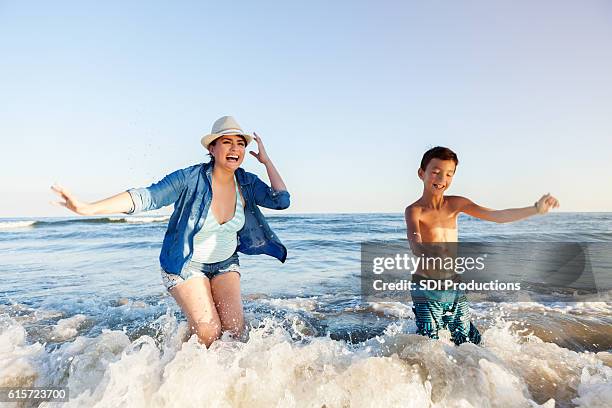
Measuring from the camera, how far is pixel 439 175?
12.5 ft

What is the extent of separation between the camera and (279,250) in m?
4.34

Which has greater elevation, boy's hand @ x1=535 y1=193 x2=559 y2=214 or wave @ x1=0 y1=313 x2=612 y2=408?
boy's hand @ x1=535 y1=193 x2=559 y2=214

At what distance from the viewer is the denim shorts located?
380 centimetres

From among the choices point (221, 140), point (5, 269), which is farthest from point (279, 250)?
point (5, 269)

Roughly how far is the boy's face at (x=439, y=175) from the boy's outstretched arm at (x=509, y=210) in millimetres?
254

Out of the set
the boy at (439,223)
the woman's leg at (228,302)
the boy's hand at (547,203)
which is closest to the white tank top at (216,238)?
the woman's leg at (228,302)

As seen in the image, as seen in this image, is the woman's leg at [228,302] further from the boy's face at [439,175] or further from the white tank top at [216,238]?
the boy's face at [439,175]

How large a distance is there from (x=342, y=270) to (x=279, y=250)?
574cm

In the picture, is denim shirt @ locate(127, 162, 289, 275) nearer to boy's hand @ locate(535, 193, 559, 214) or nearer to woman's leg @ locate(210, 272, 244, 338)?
woman's leg @ locate(210, 272, 244, 338)

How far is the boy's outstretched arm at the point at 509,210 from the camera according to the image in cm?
337

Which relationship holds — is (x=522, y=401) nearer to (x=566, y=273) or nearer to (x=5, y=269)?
(x=566, y=273)

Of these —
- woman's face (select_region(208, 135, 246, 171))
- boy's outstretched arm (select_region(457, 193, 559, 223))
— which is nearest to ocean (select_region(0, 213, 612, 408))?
boy's outstretched arm (select_region(457, 193, 559, 223))

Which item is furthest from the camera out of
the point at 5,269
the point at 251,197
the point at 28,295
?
the point at 5,269

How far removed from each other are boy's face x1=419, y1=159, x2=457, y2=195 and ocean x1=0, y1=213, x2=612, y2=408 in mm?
1234
